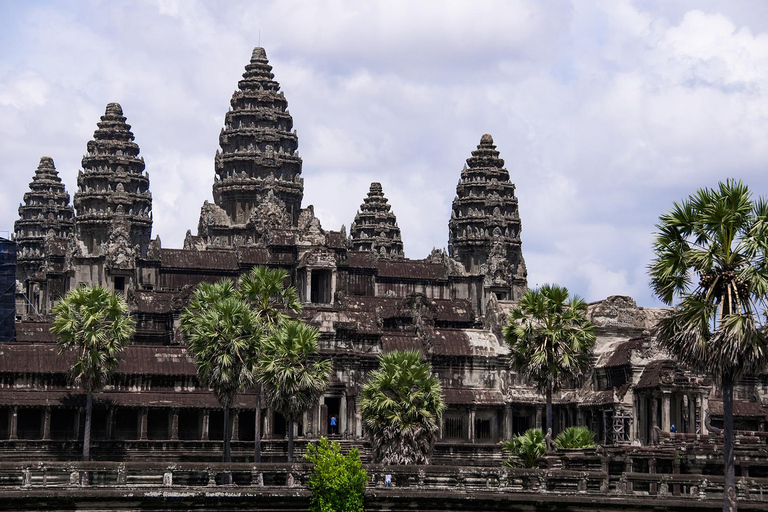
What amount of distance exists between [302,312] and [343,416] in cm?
1010

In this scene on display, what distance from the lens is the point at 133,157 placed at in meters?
145

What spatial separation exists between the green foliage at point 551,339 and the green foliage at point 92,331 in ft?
72.4

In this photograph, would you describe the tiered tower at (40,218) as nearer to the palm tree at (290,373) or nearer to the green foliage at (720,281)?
the palm tree at (290,373)

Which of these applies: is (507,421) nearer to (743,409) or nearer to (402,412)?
(743,409)

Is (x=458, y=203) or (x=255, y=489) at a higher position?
(x=458, y=203)

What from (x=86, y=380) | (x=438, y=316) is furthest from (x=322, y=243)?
(x=86, y=380)

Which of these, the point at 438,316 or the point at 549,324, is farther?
the point at 438,316

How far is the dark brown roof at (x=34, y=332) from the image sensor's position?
342 feet

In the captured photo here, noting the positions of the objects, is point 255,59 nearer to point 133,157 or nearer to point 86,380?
point 133,157

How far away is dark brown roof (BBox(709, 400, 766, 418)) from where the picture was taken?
88.9 m

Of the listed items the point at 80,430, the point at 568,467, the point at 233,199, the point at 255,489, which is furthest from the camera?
the point at 233,199

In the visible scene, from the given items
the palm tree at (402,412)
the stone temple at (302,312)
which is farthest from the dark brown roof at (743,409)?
the palm tree at (402,412)

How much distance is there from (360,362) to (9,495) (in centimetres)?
4662

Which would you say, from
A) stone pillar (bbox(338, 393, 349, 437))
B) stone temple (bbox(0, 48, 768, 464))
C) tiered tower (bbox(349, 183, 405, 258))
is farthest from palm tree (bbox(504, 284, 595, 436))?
tiered tower (bbox(349, 183, 405, 258))
